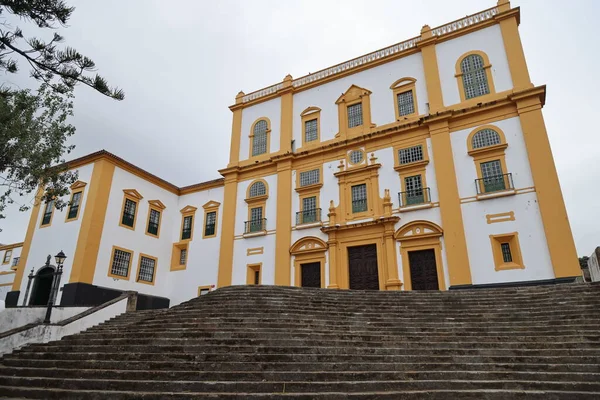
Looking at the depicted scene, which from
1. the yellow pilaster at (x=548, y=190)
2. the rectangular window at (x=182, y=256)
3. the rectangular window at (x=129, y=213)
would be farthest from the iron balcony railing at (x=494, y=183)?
the rectangular window at (x=129, y=213)

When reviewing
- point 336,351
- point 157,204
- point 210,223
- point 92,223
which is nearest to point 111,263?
point 92,223

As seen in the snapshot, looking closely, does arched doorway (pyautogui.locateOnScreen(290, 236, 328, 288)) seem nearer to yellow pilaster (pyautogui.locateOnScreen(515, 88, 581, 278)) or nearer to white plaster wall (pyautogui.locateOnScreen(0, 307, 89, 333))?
yellow pilaster (pyautogui.locateOnScreen(515, 88, 581, 278))

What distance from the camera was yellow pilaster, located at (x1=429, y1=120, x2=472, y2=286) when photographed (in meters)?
14.0

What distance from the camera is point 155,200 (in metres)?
21.3

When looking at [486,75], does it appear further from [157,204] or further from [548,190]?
[157,204]

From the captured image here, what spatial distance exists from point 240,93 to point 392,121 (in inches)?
388

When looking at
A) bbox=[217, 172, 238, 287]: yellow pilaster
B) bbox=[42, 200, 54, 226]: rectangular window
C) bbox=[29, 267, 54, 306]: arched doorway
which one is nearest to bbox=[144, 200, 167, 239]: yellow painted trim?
bbox=[217, 172, 238, 287]: yellow pilaster

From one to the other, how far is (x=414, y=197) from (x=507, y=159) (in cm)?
373

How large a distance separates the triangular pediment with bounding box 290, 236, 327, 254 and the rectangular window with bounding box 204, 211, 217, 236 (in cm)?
570

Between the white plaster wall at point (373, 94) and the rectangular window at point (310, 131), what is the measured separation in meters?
0.33

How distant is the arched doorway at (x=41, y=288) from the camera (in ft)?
58.8

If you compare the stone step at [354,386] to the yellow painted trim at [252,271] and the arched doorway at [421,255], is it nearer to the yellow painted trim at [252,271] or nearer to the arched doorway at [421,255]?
the arched doorway at [421,255]

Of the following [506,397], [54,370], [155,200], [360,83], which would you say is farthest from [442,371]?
[155,200]

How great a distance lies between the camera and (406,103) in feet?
57.5
